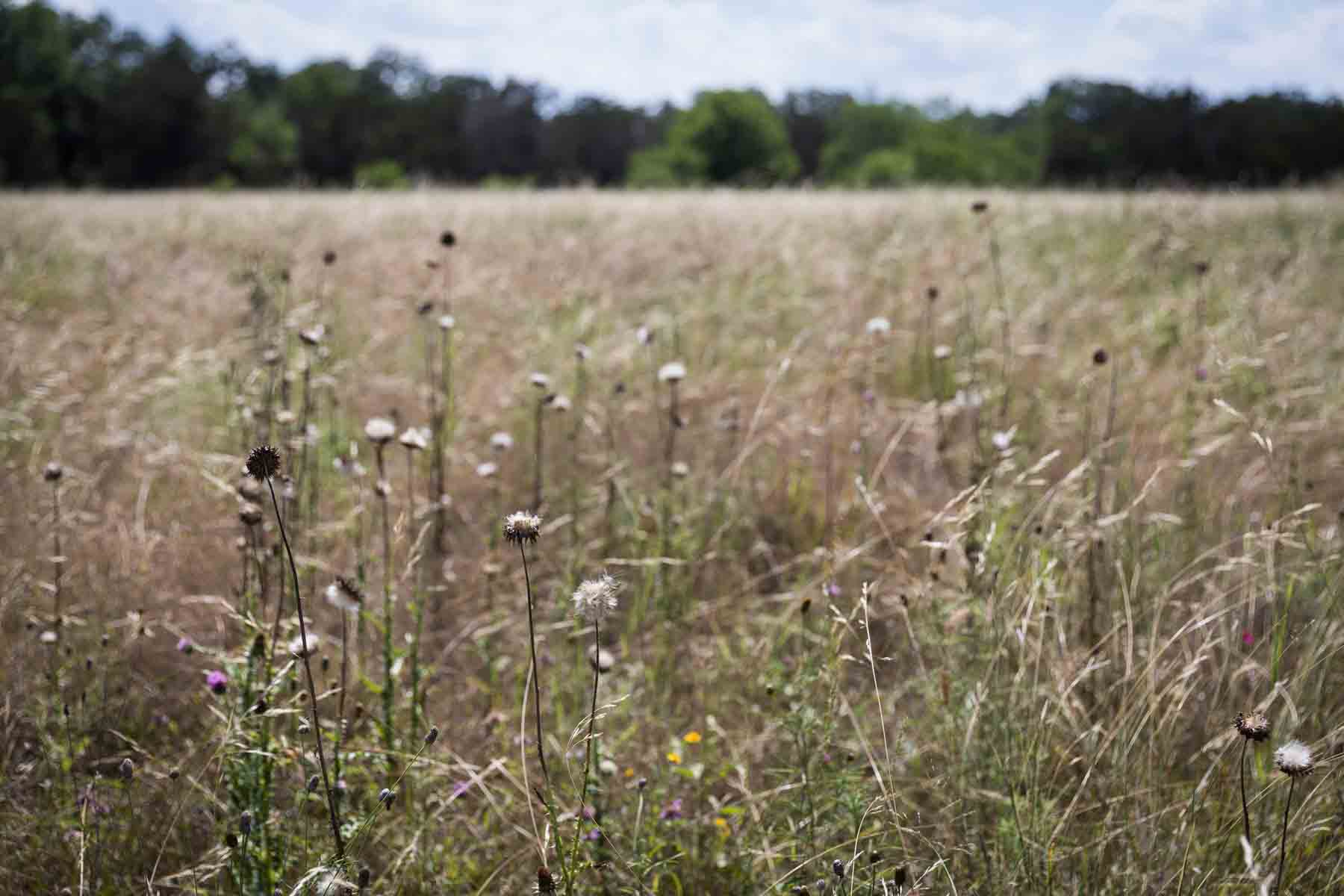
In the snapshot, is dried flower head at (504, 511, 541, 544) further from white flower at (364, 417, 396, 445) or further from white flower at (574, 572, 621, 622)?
white flower at (364, 417, 396, 445)

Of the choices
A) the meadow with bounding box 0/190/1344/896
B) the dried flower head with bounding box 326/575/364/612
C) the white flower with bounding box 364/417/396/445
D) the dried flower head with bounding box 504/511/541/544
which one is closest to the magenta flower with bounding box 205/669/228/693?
the meadow with bounding box 0/190/1344/896

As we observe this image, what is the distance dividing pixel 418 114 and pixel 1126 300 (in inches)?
2206

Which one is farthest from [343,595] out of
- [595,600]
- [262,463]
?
[595,600]

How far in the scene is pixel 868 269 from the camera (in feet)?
18.9

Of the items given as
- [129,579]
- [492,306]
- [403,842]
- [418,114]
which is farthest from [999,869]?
[418,114]

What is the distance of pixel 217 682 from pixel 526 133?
6042 cm

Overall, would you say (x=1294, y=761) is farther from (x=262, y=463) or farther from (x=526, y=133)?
(x=526, y=133)

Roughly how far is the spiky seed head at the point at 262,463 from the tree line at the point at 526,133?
13.2m

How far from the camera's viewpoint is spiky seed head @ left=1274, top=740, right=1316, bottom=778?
0.97 metres

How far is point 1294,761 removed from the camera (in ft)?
Answer: 3.22

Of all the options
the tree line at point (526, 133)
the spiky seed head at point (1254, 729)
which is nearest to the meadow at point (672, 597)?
the spiky seed head at point (1254, 729)

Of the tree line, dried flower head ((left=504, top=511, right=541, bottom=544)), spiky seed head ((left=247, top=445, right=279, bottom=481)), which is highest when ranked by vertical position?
the tree line

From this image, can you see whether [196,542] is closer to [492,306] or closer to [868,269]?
[492,306]

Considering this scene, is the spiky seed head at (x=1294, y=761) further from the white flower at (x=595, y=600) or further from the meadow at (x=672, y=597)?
the white flower at (x=595, y=600)
